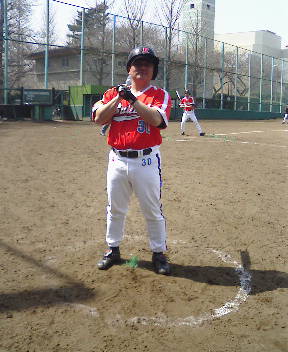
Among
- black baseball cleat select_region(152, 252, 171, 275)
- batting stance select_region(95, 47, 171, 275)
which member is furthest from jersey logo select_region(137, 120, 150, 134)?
black baseball cleat select_region(152, 252, 171, 275)

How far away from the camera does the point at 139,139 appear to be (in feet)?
11.1

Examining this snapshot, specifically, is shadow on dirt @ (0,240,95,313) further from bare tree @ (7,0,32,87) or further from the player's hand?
bare tree @ (7,0,32,87)

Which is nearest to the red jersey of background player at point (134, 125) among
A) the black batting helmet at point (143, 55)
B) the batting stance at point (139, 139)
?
the batting stance at point (139, 139)

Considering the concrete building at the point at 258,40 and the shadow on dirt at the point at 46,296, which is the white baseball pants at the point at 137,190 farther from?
the concrete building at the point at 258,40

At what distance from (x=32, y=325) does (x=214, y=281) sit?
157 centimetres

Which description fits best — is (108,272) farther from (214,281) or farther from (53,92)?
(53,92)

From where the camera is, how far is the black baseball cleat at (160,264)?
361 cm

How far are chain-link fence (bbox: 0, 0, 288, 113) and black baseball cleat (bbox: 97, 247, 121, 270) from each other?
1897 cm

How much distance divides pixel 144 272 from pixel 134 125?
130cm

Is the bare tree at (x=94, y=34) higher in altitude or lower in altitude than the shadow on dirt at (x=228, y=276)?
higher

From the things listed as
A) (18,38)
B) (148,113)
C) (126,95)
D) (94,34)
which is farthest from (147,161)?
(94,34)

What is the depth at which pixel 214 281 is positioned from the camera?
3555 millimetres

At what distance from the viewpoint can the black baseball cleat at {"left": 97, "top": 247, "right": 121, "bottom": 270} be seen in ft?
A: 12.2

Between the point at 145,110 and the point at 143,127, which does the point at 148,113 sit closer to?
the point at 145,110
